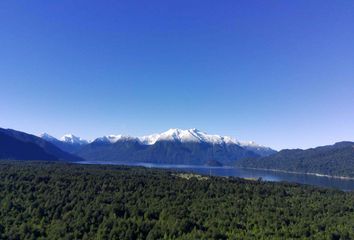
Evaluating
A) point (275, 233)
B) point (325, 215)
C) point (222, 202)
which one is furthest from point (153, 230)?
point (325, 215)

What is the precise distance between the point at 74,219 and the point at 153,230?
19869mm

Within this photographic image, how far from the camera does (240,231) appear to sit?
78812mm

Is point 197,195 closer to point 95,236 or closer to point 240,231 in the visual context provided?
point 240,231

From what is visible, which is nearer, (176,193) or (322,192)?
(176,193)

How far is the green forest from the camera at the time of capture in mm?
76875

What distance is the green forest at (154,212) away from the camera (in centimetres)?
7688

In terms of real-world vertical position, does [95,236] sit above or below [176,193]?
below

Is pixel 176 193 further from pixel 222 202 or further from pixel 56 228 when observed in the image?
pixel 56 228

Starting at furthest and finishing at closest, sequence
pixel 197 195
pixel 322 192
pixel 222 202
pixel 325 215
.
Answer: pixel 322 192 → pixel 197 195 → pixel 222 202 → pixel 325 215

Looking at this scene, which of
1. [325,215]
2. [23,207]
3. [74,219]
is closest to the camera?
[74,219]

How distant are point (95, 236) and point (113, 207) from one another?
15.6 metres

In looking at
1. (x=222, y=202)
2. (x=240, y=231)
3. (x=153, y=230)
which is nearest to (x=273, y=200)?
(x=222, y=202)

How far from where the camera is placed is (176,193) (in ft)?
383

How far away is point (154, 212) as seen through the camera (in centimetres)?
9050
